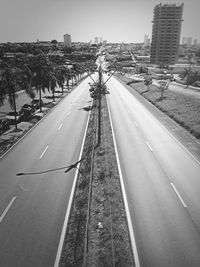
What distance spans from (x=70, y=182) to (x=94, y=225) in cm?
583

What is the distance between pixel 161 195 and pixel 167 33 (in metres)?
196

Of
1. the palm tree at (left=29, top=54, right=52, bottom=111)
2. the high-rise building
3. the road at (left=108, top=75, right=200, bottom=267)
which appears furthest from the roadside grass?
the high-rise building

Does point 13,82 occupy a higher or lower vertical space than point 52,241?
higher

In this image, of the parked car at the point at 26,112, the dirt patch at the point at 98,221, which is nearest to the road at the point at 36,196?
the dirt patch at the point at 98,221

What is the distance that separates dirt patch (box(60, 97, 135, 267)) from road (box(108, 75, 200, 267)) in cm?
84

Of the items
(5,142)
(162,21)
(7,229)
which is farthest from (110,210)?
(162,21)

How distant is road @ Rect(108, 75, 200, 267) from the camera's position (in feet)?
41.9

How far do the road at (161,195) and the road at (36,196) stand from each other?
15.9 feet

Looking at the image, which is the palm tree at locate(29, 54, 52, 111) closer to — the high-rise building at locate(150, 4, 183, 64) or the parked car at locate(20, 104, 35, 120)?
the parked car at locate(20, 104, 35, 120)

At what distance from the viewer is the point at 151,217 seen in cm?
Answer: 1536

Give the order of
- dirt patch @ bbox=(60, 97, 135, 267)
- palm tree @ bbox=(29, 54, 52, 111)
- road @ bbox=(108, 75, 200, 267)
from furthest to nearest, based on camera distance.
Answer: palm tree @ bbox=(29, 54, 52, 111)
road @ bbox=(108, 75, 200, 267)
dirt patch @ bbox=(60, 97, 135, 267)

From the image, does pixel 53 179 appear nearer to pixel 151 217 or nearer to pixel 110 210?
pixel 110 210

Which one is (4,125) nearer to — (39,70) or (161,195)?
(39,70)

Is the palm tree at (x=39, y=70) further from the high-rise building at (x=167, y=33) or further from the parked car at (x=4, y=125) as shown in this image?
the high-rise building at (x=167, y=33)
